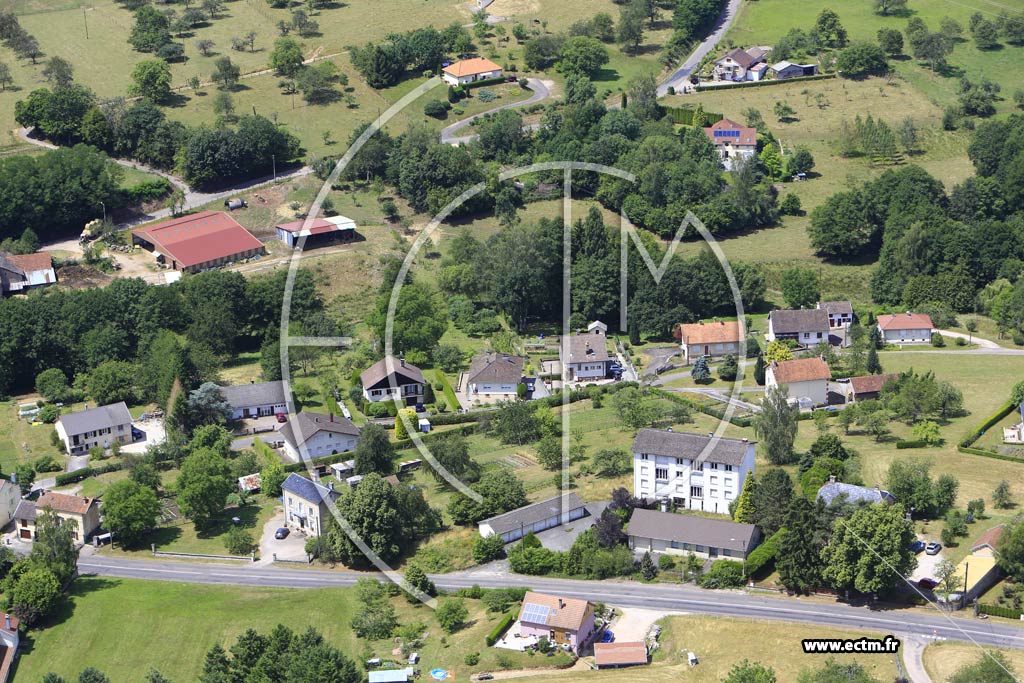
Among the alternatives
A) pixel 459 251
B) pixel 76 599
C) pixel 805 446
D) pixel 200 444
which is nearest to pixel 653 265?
pixel 459 251

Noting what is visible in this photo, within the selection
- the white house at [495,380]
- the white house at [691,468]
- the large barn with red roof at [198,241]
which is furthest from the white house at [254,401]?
the white house at [691,468]

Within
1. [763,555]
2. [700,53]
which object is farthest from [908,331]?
[700,53]

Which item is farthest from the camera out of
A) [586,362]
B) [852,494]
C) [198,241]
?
[198,241]

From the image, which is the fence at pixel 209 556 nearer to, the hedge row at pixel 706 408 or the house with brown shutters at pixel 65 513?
the house with brown shutters at pixel 65 513

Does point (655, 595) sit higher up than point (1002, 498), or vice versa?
point (1002, 498)

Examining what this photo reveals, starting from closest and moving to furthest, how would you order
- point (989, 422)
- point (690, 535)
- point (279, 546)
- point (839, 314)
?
point (690, 535) → point (279, 546) → point (989, 422) → point (839, 314)

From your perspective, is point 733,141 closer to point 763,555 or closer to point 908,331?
point 908,331

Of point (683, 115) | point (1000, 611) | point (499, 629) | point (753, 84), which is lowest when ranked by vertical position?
point (683, 115)
